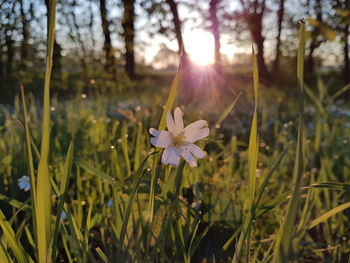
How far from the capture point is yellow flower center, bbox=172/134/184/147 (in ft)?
2.32

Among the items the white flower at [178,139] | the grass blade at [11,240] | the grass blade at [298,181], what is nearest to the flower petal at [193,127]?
the white flower at [178,139]

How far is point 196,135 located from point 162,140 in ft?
0.25

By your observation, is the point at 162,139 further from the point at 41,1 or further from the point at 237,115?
the point at 237,115

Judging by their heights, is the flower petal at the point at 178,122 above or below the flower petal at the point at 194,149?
above

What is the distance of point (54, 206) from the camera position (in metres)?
1.43

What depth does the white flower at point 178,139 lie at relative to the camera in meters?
0.67

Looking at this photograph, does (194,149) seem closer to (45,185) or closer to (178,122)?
(178,122)

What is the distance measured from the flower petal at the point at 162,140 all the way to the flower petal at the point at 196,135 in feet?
0.13

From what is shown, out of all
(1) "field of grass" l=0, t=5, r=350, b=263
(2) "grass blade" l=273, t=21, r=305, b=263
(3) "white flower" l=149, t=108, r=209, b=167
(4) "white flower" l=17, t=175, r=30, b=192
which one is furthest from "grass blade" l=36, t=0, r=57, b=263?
(4) "white flower" l=17, t=175, r=30, b=192

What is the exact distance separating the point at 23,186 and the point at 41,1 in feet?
3.01

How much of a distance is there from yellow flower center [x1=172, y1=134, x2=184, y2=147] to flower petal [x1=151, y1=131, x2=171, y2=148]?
0.05 feet

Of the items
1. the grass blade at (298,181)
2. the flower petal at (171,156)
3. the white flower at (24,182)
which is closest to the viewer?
the grass blade at (298,181)

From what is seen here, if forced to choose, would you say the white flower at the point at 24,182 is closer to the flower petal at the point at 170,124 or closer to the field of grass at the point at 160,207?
the field of grass at the point at 160,207

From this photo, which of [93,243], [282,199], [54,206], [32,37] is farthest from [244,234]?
[32,37]
